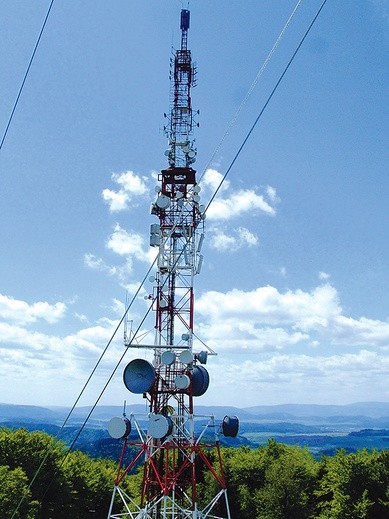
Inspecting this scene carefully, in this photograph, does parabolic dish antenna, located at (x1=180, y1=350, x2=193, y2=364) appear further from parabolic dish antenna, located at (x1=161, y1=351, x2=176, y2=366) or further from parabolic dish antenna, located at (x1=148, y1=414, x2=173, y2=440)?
parabolic dish antenna, located at (x1=148, y1=414, x2=173, y2=440)

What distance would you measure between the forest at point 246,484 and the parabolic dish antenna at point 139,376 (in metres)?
8.20

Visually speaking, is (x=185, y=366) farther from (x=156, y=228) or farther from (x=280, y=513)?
(x=280, y=513)

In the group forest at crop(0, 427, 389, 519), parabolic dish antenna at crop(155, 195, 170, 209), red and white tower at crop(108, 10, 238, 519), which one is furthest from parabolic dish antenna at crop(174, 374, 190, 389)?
forest at crop(0, 427, 389, 519)

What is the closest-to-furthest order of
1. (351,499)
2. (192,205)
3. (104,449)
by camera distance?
(192,205)
(351,499)
(104,449)

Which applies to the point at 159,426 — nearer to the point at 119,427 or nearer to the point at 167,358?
the point at 119,427

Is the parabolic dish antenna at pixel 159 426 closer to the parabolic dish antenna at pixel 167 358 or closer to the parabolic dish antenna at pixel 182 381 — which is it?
the parabolic dish antenna at pixel 182 381

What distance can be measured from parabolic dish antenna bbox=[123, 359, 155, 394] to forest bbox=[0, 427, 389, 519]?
820 cm

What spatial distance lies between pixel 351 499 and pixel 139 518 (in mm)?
14232

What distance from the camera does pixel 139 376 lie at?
16141 millimetres

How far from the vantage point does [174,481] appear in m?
15.4

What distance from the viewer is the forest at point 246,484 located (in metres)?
24.1

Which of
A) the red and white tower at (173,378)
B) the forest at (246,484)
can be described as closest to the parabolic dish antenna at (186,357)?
the red and white tower at (173,378)

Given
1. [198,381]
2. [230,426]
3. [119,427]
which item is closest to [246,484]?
[230,426]

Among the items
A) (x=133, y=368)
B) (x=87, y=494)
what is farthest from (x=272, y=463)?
(x=133, y=368)
